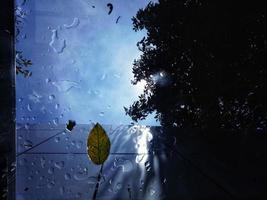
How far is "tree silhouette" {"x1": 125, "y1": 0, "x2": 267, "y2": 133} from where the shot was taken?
20.3ft

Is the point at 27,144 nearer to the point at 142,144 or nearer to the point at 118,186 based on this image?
the point at 142,144

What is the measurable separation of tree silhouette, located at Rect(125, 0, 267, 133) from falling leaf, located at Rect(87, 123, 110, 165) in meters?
4.43

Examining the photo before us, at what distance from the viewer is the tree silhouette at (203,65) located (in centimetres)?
618

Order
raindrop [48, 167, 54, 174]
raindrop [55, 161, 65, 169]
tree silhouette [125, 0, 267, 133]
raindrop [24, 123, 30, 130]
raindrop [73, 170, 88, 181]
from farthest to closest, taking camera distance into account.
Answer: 1. tree silhouette [125, 0, 267, 133]
2. raindrop [24, 123, 30, 130]
3. raindrop [55, 161, 65, 169]
4. raindrop [48, 167, 54, 174]
5. raindrop [73, 170, 88, 181]

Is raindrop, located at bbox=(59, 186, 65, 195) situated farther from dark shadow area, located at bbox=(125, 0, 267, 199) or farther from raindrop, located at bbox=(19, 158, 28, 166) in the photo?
dark shadow area, located at bbox=(125, 0, 267, 199)

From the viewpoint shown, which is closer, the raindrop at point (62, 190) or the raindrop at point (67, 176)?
the raindrop at point (62, 190)

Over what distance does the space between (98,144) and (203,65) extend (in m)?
5.09

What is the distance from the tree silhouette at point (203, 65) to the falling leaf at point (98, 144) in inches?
174

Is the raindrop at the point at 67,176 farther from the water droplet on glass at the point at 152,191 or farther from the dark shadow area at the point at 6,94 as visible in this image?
the dark shadow area at the point at 6,94

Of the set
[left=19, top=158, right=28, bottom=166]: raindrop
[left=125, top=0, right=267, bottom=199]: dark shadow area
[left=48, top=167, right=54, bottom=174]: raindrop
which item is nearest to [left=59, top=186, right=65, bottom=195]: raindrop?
[left=48, top=167, right=54, bottom=174]: raindrop

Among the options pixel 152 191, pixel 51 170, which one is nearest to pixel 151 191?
pixel 152 191

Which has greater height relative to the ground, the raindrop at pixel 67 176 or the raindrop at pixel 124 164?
the raindrop at pixel 124 164

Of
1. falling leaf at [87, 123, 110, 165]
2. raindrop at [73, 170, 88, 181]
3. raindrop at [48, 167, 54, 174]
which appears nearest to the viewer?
falling leaf at [87, 123, 110, 165]

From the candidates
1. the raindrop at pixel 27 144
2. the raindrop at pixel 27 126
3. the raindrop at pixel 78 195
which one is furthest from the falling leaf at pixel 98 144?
the raindrop at pixel 27 126
